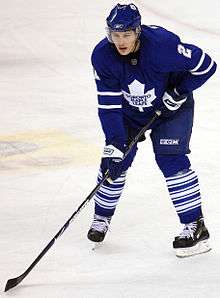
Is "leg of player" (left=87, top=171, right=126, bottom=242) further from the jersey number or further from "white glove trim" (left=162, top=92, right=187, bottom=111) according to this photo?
the jersey number

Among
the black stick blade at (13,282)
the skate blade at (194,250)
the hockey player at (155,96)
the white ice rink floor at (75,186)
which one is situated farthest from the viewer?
the skate blade at (194,250)

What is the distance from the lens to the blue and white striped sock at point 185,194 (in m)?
3.88

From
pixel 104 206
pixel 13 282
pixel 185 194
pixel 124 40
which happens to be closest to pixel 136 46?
pixel 124 40

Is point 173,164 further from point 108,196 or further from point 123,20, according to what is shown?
point 123,20

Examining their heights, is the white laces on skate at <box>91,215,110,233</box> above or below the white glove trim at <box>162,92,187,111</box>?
below

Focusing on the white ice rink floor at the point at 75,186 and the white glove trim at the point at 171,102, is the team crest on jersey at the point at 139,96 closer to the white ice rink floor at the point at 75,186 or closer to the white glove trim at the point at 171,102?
the white glove trim at the point at 171,102

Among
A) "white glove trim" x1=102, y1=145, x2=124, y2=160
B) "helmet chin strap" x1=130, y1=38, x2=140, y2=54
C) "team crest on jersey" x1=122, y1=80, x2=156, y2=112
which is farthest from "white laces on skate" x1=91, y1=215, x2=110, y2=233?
"helmet chin strap" x1=130, y1=38, x2=140, y2=54

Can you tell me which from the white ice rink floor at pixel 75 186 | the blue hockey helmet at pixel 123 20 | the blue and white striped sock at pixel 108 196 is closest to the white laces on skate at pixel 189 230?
the white ice rink floor at pixel 75 186

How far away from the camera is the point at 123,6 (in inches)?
145

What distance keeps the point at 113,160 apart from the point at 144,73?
386 mm

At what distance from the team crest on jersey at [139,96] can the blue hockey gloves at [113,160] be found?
218mm

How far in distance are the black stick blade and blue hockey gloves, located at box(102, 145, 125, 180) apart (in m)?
0.61

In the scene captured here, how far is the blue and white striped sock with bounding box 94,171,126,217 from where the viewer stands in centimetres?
404

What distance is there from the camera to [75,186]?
16.2 feet
